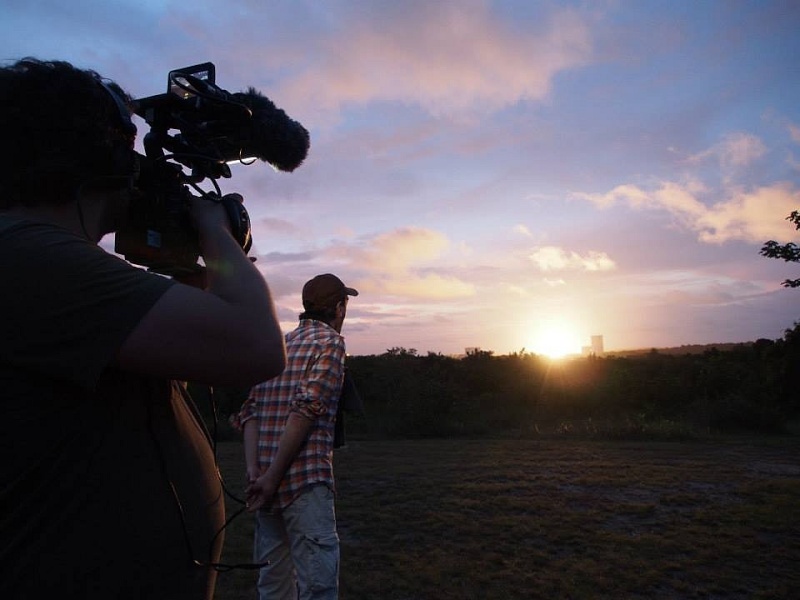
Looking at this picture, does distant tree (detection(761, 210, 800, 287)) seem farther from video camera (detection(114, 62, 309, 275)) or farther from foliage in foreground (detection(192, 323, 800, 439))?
video camera (detection(114, 62, 309, 275))

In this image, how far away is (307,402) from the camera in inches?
118

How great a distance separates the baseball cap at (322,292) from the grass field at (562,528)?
2.89 metres

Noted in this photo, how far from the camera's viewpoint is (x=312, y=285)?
3432 millimetres

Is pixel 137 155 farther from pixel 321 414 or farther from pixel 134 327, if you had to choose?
pixel 321 414

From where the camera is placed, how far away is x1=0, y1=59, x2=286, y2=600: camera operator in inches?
42.3

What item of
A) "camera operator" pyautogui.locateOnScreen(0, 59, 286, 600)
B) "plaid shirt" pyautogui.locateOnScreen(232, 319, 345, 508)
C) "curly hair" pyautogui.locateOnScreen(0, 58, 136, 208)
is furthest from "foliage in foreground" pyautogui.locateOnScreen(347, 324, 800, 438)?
"curly hair" pyautogui.locateOnScreen(0, 58, 136, 208)

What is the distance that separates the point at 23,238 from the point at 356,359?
88.9ft

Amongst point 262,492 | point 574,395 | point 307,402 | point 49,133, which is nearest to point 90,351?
point 49,133

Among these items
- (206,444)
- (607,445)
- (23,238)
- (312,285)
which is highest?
(312,285)

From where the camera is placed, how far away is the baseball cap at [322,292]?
339 centimetres

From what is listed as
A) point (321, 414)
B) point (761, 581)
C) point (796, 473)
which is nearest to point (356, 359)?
point (796, 473)

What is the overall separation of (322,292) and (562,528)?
4966mm

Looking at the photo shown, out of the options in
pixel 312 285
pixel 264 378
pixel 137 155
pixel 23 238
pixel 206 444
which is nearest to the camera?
pixel 23 238

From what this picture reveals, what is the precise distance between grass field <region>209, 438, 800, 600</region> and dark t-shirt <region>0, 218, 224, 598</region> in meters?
4.26
